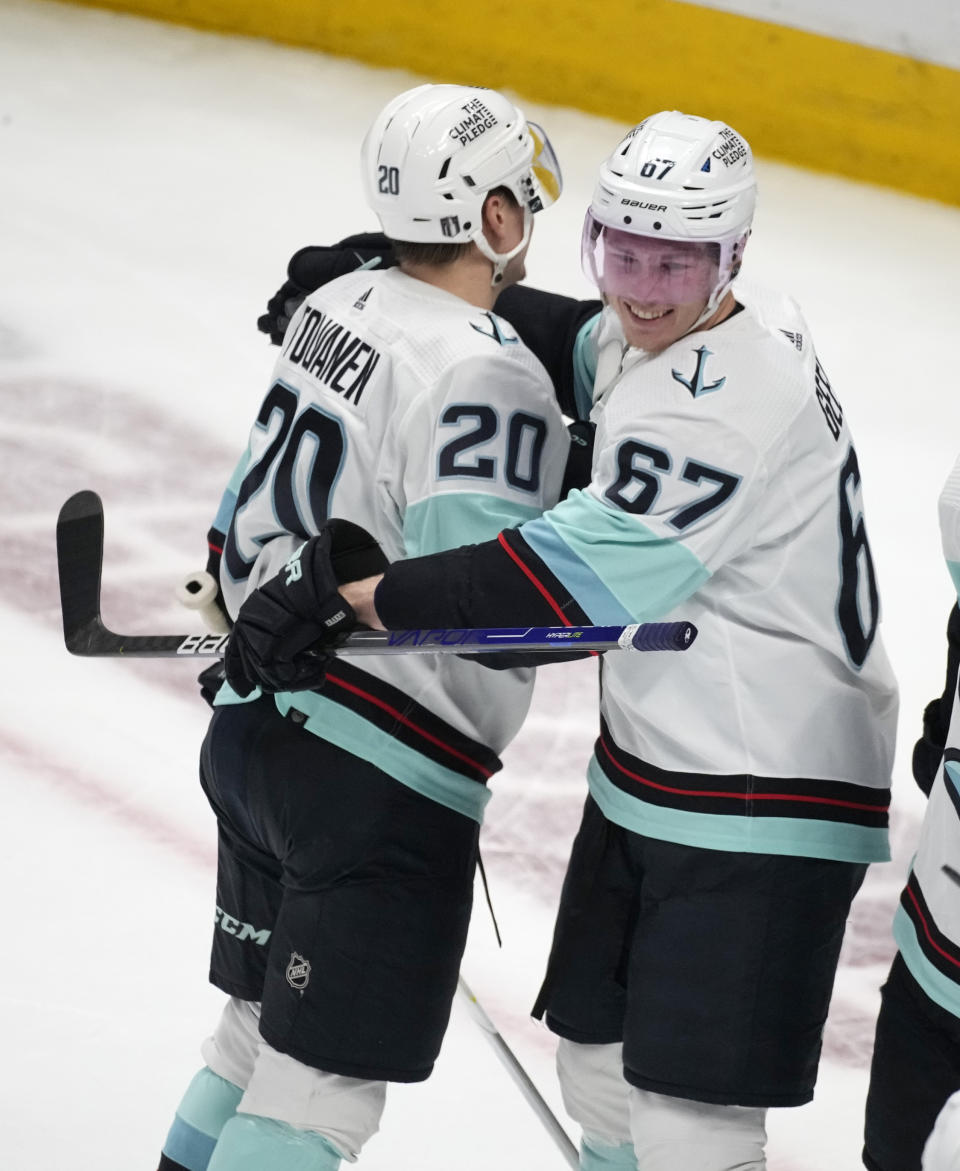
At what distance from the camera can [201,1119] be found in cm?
230

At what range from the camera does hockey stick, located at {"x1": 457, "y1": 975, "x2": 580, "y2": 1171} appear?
236 centimetres

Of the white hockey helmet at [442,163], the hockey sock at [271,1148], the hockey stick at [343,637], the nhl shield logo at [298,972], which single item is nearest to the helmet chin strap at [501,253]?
the white hockey helmet at [442,163]

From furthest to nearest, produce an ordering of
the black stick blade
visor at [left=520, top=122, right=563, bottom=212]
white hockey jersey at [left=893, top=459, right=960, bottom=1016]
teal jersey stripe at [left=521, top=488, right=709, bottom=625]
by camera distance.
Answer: the black stick blade → visor at [left=520, top=122, right=563, bottom=212] → teal jersey stripe at [left=521, top=488, right=709, bottom=625] → white hockey jersey at [left=893, top=459, right=960, bottom=1016]

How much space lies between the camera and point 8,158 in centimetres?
498

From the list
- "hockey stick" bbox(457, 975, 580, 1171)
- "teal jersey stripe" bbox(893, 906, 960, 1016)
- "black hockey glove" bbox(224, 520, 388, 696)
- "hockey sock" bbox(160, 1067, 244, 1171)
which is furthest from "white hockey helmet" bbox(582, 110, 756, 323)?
"hockey sock" bbox(160, 1067, 244, 1171)

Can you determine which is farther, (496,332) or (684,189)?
(496,332)

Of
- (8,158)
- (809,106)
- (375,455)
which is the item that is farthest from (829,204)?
(375,455)

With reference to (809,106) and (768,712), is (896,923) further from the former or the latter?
(809,106)

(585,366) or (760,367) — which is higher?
(760,367)

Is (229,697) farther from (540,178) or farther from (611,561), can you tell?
(540,178)

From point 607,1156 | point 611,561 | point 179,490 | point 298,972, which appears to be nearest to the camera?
point 611,561

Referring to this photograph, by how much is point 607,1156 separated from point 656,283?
3.56 ft

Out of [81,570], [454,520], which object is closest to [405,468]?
[454,520]

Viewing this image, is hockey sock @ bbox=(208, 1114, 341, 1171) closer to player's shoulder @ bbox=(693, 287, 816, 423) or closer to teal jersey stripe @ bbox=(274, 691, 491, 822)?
teal jersey stripe @ bbox=(274, 691, 491, 822)
